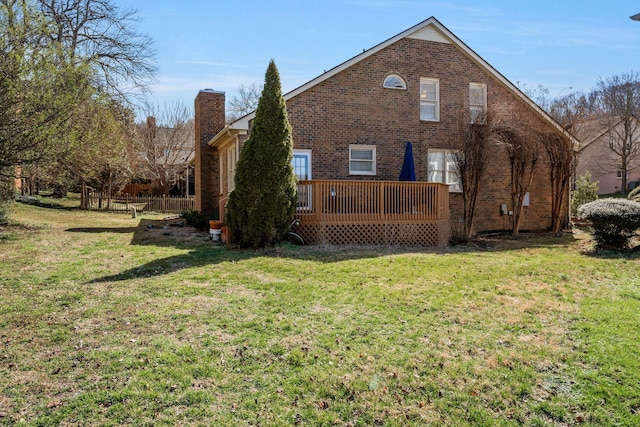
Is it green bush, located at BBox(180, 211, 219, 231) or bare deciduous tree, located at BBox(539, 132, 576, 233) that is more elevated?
bare deciduous tree, located at BBox(539, 132, 576, 233)

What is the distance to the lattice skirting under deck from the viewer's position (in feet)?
39.9

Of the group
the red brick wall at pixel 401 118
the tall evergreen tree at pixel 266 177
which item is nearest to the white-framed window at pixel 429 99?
the red brick wall at pixel 401 118

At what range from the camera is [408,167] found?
587 inches

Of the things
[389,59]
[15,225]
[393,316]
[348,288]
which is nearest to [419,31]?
[389,59]

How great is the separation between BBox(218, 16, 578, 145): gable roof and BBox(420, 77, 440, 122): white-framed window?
1524 millimetres

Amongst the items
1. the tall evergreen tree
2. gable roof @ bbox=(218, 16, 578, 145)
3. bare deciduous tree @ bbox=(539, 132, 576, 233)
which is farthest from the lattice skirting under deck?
bare deciduous tree @ bbox=(539, 132, 576, 233)

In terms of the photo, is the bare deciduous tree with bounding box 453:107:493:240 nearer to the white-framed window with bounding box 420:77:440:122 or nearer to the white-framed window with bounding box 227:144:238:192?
the white-framed window with bounding box 420:77:440:122

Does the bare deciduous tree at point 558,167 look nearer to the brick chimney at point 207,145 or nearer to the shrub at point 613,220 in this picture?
the shrub at point 613,220

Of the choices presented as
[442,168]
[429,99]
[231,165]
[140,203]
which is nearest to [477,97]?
[429,99]

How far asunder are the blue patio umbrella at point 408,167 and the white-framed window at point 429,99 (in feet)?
6.78

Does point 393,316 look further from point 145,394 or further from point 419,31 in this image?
point 419,31

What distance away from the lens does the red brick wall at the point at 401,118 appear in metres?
15.1

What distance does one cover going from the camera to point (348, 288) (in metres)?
7.39

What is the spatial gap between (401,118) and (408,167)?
2.19 metres
